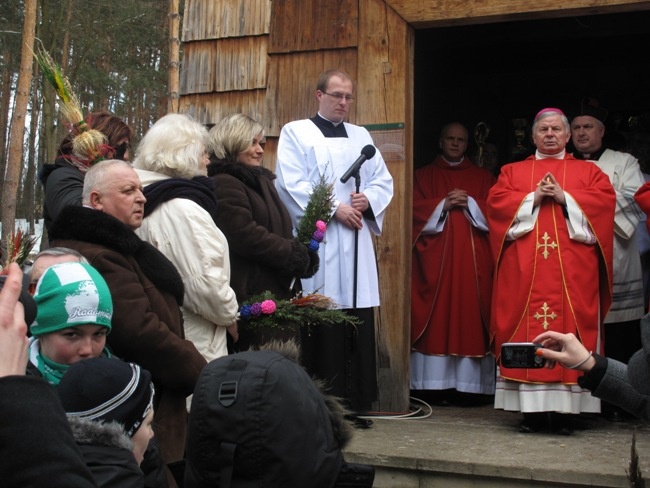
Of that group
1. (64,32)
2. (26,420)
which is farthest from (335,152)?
(64,32)

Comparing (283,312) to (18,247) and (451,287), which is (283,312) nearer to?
(18,247)

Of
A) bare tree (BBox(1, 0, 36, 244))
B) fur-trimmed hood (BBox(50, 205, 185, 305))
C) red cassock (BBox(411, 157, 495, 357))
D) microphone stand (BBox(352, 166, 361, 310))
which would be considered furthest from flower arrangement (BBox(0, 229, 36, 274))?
bare tree (BBox(1, 0, 36, 244))

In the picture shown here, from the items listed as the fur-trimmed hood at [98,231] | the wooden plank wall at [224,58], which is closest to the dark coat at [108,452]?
the fur-trimmed hood at [98,231]

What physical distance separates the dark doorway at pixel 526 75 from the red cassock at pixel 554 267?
253 cm

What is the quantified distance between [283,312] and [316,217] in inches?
28.6

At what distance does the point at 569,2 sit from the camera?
566cm

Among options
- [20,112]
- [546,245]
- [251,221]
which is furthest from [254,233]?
[20,112]

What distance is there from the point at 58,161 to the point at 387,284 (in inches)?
92.7

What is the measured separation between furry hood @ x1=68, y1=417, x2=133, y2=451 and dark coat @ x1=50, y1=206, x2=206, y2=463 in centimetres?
139

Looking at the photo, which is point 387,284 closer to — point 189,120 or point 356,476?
point 189,120

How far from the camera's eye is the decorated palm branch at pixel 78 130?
14.4 feet

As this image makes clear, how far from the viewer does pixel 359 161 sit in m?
5.58

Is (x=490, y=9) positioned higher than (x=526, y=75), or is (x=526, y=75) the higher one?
(x=526, y=75)

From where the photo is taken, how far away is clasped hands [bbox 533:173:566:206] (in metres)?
5.76
